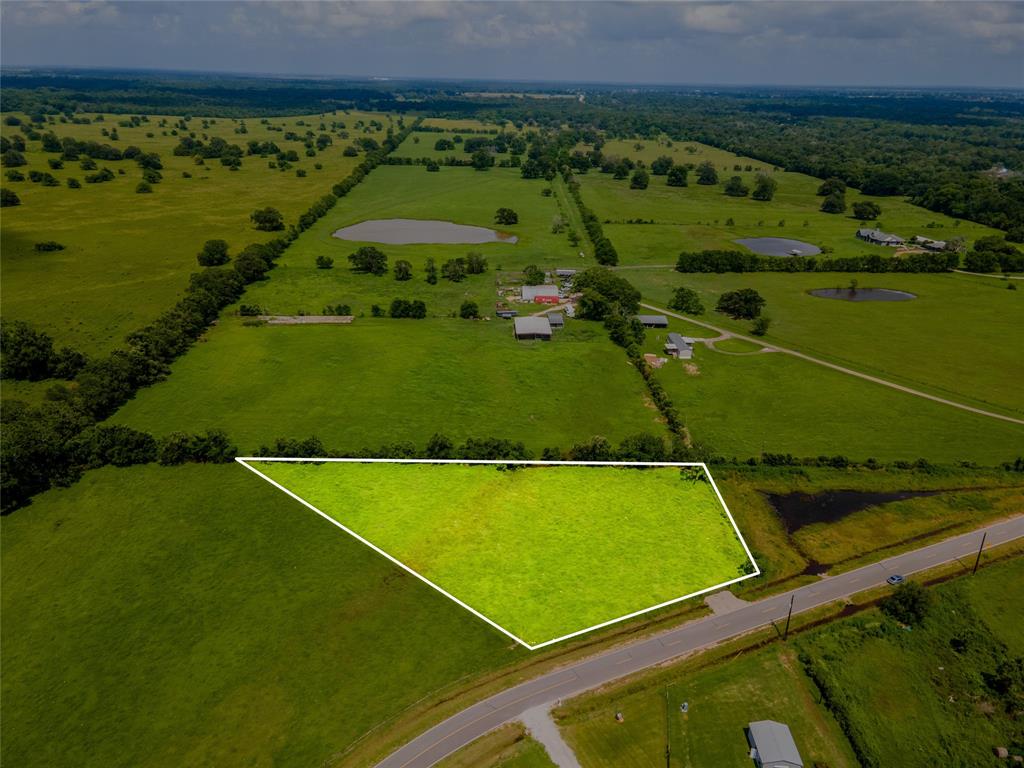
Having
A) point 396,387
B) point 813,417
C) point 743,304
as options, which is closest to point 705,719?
point 813,417

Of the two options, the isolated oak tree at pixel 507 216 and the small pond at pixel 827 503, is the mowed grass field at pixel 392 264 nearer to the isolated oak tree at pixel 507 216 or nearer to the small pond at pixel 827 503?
the isolated oak tree at pixel 507 216

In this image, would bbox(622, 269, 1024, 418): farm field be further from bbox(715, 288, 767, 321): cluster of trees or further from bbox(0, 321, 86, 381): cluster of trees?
bbox(0, 321, 86, 381): cluster of trees

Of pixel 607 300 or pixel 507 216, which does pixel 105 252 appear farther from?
pixel 607 300

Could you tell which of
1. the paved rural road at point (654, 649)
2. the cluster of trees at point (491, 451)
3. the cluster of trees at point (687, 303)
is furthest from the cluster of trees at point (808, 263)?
the paved rural road at point (654, 649)

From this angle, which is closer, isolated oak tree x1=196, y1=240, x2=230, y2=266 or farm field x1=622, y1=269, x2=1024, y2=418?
farm field x1=622, y1=269, x2=1024, y2=418

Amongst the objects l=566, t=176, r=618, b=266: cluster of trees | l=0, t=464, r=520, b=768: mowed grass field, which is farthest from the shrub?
l=566, t=176, r=618, b=266: cluster of trees

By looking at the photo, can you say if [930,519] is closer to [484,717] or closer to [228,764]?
[484,717]
